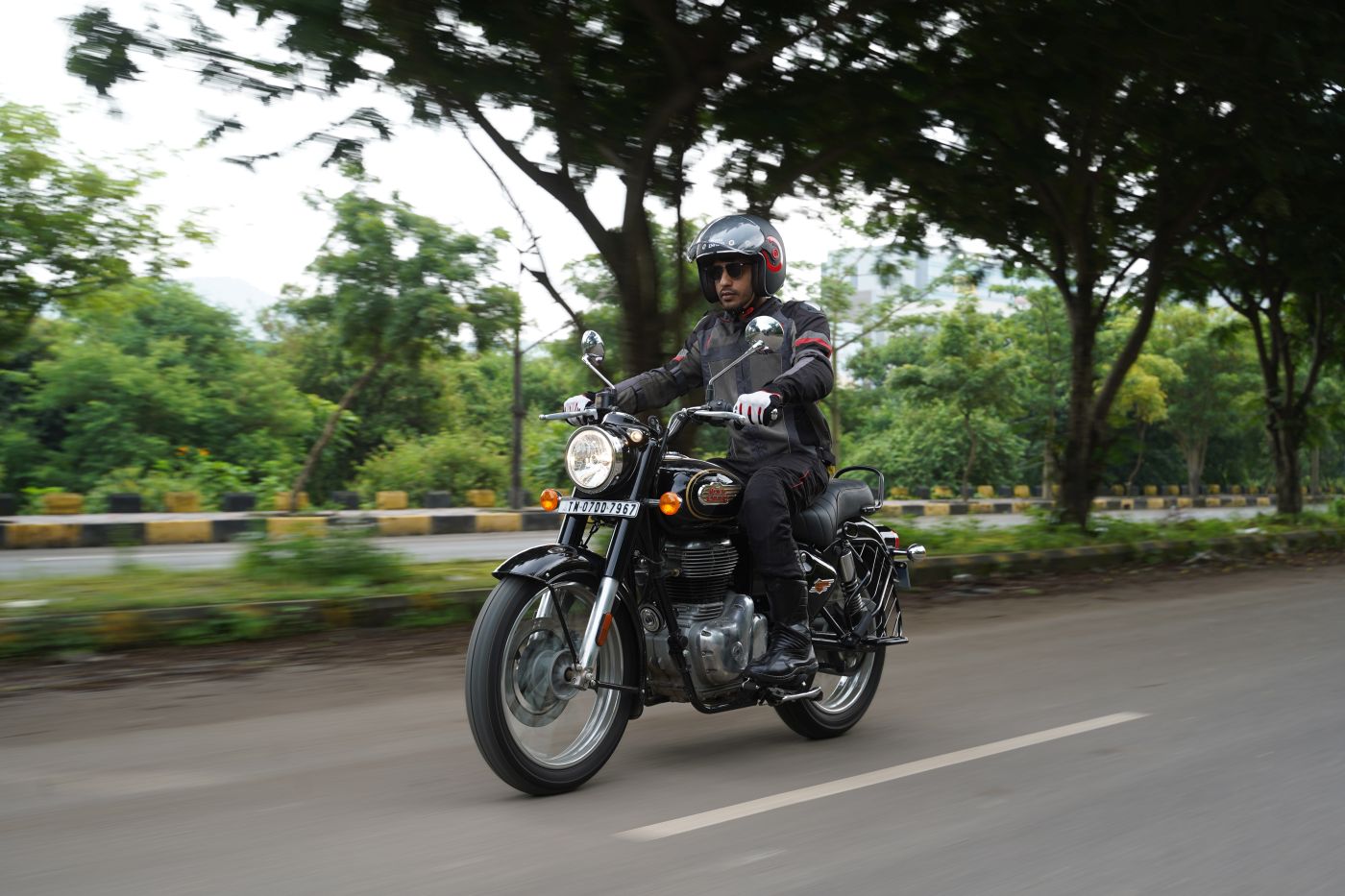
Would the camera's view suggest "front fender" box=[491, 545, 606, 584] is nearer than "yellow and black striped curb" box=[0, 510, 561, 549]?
Yes

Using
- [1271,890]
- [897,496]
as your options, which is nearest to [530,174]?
[1271,890]

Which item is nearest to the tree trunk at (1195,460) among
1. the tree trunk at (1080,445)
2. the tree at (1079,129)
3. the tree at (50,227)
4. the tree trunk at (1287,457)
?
the tree trunk at (1287,457)

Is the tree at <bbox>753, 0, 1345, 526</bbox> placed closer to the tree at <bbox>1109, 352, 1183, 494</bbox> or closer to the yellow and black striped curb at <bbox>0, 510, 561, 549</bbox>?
the yellow and black striped curb at <bbox>0, 510, 561, 549</bbox>

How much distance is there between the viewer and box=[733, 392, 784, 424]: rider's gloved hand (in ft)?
13.4

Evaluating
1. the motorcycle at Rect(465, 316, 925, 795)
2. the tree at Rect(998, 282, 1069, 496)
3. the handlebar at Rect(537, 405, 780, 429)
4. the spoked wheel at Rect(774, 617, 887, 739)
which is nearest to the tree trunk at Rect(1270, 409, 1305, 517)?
the tree at Rect(998, 282, 1069, 496)

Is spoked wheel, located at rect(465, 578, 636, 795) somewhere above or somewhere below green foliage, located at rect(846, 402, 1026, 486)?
below

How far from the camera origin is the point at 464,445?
31.0 meters

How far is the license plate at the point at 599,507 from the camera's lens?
4.14 meters

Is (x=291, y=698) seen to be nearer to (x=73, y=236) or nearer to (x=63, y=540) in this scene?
(x=73, y=236)

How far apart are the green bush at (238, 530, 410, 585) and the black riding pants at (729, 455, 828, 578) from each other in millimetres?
4565

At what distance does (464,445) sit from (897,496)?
13.8m

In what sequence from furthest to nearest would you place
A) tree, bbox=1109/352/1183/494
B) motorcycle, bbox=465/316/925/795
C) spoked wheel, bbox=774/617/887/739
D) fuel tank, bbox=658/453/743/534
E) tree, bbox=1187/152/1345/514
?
tree, bbox=1109/352/1183/494
tree, bbox=1187/152/1345/514
spoked wheel, bbox=774/617/887/739
fuel tank, bbox=658/453/743/534
motorcycle, bbox=465/316/925/795

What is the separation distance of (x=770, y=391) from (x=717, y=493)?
1.31 feet

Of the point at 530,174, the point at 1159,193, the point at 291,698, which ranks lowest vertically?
the point at 291,698
